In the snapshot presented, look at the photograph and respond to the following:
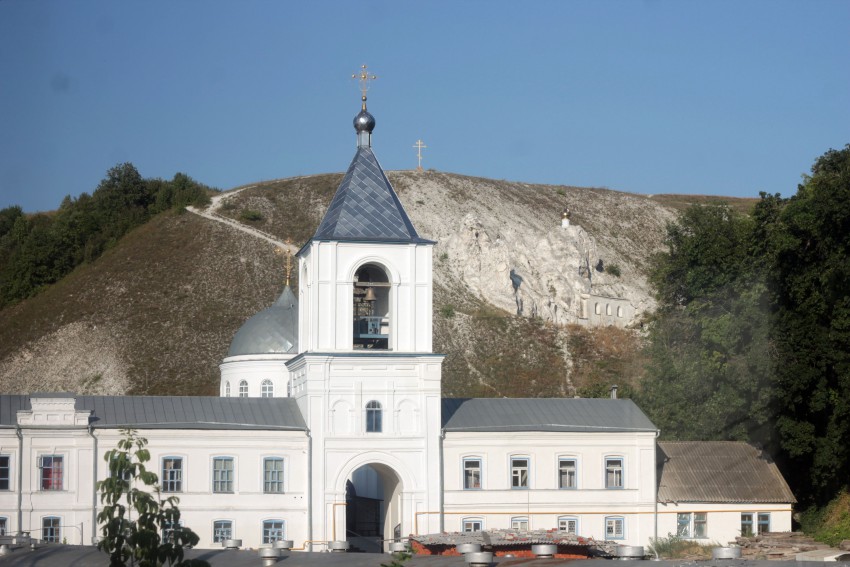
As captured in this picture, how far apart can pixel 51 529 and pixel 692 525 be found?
20.6 m

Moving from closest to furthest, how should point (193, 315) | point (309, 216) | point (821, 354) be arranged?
1. point (821, 354)
2. point (193, 315)
3. point (309, 216)

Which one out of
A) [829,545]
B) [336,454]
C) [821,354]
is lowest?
[829,545]

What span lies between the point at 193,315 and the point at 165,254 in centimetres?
1101

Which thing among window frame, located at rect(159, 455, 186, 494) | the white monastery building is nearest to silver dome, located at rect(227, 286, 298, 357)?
the white monastery building

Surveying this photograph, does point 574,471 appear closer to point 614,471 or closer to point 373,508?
point 614,471

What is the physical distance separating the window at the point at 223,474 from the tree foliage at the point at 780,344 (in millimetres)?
18763

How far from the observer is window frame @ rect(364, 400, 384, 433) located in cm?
4531

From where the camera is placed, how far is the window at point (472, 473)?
151ft

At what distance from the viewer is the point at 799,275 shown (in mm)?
51500

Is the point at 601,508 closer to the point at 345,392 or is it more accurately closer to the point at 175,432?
the point at 345,392

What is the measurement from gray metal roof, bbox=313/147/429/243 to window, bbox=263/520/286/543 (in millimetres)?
8992

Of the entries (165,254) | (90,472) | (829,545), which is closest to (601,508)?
(829,545)

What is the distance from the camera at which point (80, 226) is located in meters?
110

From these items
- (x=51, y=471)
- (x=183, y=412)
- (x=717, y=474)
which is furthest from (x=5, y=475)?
(x=717, y=474)
